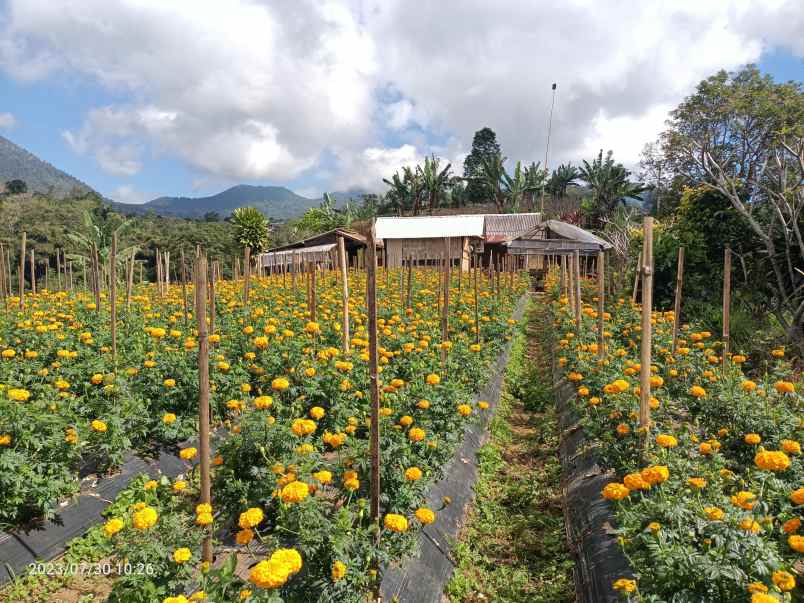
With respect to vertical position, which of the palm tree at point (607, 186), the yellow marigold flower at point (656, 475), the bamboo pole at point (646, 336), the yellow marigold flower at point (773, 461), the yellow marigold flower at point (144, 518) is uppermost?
the palm tree at point (607, 186)

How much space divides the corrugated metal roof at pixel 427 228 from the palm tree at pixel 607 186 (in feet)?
34.4

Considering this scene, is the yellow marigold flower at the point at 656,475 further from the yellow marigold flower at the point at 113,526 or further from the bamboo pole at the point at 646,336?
the yellow marigold flower at the point at 113,526

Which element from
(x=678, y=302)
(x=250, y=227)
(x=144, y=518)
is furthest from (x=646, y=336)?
(x=250, y=227)

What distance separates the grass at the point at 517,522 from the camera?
3461mm

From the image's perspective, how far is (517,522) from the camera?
14.2 feet

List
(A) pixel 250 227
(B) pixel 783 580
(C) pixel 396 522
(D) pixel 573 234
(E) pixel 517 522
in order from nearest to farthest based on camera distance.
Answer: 1. (B) pixel 783 580
2. (C) pixel 396 522
3. (E) pixel 517 522
4. (D) pixel 573 234
5. (A) pixel 250 227

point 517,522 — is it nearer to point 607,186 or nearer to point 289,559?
point 289,559

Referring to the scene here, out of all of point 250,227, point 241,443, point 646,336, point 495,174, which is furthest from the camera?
point 495,174

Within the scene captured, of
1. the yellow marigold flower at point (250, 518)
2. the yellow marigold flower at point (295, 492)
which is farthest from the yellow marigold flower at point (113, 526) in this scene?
the yellow marigold flower at point (295, 492)

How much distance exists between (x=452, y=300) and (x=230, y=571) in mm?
9010

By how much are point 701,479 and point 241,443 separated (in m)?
2.95

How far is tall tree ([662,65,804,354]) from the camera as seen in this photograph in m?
9.55

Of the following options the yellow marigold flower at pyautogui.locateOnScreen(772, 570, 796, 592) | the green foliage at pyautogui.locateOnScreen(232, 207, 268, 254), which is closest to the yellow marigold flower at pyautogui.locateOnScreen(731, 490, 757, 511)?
the yellow marigold flower at pyautogui.locateOnScreen(772, 570, 796, 592)

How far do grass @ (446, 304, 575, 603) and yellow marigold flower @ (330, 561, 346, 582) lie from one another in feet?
4.61
